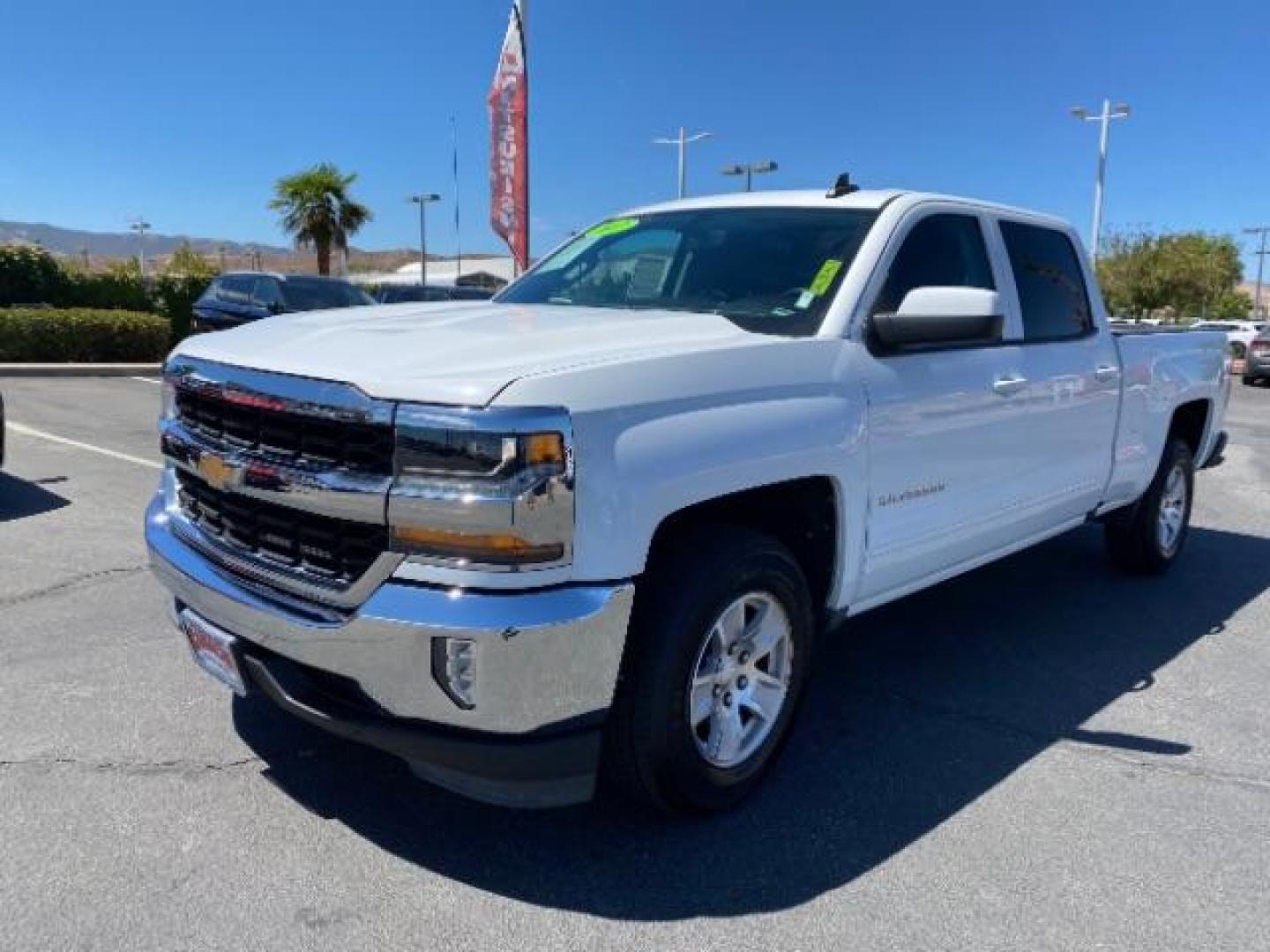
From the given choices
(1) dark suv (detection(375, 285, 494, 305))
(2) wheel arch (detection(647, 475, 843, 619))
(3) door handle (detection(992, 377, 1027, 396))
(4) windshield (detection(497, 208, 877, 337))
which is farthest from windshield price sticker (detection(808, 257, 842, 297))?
(1) dark suv (detection(375, 285, 494, 305))

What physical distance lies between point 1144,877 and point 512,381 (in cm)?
228

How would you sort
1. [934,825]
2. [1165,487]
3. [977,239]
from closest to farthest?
[934,825], [977,239], [1165,487]

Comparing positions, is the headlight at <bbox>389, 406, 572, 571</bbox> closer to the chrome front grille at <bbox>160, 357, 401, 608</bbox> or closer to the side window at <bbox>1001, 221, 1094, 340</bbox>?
the chrome front grille at <bbox>160, 357, 401, 608</bbox>

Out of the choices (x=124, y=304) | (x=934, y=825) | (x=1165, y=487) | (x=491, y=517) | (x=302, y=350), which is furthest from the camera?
(x=124, y=304)

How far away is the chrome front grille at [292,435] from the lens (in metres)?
2.64

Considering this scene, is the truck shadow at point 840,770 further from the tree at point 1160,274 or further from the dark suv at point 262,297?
the tree at point 1160,274

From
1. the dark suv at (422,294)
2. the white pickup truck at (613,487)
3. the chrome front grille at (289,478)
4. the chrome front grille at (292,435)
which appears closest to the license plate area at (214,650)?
the white pickup truck at (613,487)

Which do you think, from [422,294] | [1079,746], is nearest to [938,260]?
[1079,746]

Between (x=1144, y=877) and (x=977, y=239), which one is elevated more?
(x=977, y=239)

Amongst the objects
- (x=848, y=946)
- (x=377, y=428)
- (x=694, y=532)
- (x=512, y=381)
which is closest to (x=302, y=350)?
(x=377, y=428)

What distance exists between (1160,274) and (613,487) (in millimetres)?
52626

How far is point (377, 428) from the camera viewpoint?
8.58 feet

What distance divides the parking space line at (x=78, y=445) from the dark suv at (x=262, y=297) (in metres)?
5.26

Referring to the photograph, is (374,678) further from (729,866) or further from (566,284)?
(566,284)
